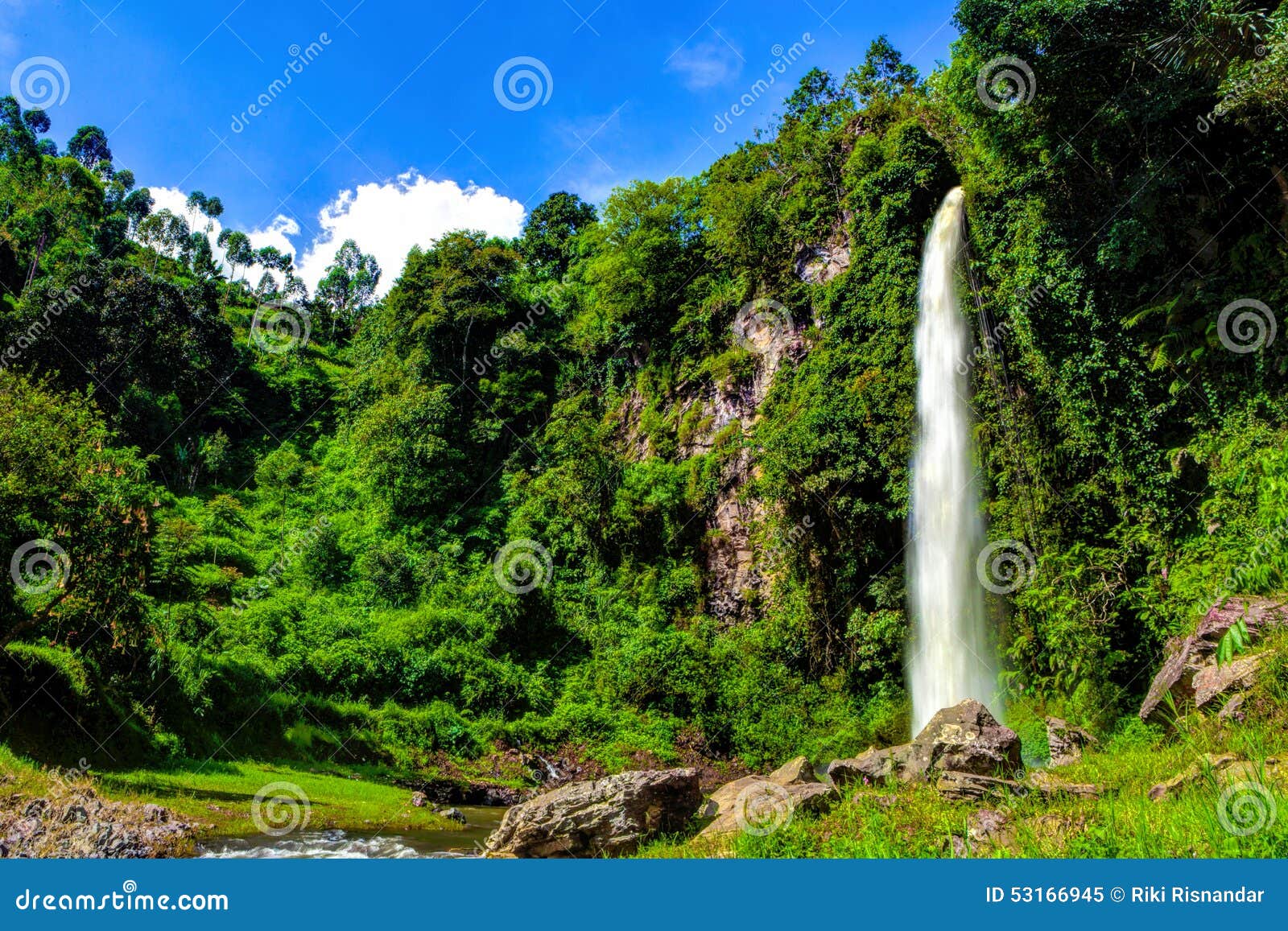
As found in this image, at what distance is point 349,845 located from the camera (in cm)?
977

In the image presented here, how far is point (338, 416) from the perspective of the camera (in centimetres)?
4356

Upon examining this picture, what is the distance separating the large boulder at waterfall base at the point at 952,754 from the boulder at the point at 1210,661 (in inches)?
84.1

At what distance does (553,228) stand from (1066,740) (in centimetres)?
4401

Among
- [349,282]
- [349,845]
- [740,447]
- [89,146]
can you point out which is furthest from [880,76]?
[89,146]

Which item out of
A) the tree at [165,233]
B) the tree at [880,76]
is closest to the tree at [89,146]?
the tree at [165,233]

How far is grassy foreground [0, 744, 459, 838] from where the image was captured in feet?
32.5

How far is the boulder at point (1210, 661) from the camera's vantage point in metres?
8.01

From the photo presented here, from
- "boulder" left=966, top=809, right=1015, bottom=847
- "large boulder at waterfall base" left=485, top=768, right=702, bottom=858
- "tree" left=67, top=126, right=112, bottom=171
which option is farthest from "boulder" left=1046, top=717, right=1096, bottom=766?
"tree" left=67, top=126, right=112, bottom=171

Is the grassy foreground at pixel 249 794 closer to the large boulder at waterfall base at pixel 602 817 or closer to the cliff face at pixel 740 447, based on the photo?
the large boulder at waterfall base at pixel 602 817

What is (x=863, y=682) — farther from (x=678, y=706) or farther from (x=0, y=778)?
(x=0, y=778)

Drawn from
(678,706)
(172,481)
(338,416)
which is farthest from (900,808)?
(338,416)

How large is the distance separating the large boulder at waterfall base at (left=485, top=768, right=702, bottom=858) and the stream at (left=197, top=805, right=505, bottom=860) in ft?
3.94

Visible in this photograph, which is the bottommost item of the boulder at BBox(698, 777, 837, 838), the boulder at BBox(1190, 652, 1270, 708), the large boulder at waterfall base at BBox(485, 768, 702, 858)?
the large boulder at waterfall base at BBox(485, 768, 702, 858)

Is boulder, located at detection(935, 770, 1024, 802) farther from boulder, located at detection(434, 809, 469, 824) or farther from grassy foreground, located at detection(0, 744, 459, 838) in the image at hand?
boulder, located at detection(434, 809, 469, 824)
